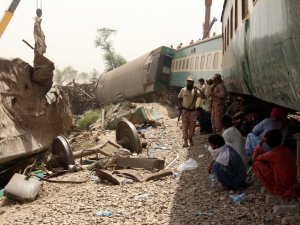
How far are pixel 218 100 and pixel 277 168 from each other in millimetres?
4166

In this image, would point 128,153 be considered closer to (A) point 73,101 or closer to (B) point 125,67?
(B) point 125,67

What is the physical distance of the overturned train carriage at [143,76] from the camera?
71.0ft

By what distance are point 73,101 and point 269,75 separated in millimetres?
26945

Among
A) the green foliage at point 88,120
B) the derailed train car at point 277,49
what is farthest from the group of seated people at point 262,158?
the green foliage at point 88,120

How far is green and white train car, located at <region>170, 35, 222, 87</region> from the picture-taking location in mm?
13477

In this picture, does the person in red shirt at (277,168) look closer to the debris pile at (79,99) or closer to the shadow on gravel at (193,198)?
the shadow on gravel at (193,198)

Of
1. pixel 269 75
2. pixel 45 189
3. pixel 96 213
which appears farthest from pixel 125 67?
pixel 269 75

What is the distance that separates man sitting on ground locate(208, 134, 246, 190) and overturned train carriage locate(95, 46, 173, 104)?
52.1ft

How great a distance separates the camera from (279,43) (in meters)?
2.52

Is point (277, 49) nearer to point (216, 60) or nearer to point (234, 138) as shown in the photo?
point (234, 138)

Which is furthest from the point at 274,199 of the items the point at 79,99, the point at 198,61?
the point at 79,99

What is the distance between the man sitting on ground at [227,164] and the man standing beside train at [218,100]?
3.21 metres

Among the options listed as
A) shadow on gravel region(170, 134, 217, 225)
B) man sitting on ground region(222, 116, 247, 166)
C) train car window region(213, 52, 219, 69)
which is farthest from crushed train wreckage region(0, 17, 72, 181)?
train car window region(213, 52, 219, 69)

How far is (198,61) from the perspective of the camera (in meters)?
15.9
